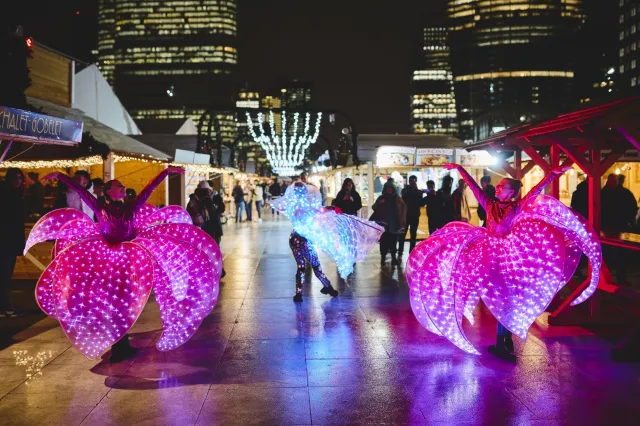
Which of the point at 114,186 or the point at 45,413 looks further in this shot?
the point at 114,186

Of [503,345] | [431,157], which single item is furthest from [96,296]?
[431,157]

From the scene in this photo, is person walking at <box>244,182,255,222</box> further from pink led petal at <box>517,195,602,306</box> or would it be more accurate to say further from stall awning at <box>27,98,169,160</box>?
pink led petal at <box>517,195,602,306</box>

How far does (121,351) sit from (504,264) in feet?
12.9

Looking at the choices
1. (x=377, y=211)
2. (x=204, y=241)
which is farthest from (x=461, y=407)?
(x=377, y=211)

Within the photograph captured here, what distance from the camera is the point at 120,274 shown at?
5875mm

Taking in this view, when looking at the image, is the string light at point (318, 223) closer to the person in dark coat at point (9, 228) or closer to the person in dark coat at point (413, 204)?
the person in dark coat at point (9, 228)

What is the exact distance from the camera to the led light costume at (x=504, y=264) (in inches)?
232

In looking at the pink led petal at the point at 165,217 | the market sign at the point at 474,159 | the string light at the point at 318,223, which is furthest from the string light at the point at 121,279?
the market sign at the point at 474,159

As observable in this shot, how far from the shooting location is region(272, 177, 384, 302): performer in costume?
30.2 feet

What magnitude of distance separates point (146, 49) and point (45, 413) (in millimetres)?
198740

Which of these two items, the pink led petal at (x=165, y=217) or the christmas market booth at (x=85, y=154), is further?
the christmas market booth at (x=85, y=154)

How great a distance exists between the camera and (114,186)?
669 cm

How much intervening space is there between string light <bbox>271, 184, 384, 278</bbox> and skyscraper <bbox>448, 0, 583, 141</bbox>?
140 metres

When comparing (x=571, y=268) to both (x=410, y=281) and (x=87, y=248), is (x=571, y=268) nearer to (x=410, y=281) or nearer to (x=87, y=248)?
(x=410, y=281)
